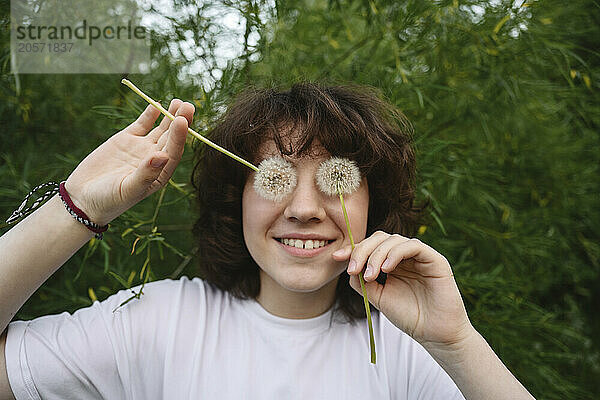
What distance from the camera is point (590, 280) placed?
6.60 ft

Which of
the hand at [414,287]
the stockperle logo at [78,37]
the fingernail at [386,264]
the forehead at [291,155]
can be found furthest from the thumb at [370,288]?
the stockperle logo at [78,37]

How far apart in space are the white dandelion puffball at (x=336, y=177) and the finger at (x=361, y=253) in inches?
3.8

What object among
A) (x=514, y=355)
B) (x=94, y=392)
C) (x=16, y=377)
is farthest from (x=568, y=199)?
(x=16, y=377)

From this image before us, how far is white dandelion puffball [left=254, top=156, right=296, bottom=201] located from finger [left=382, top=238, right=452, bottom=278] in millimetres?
206

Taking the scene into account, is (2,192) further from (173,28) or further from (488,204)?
(488,204)

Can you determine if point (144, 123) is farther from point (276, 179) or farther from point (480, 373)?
point (480, 373)

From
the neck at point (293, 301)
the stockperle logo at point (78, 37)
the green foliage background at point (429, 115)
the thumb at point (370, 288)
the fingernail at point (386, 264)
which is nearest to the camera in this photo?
the fingernail at point (386, 264)

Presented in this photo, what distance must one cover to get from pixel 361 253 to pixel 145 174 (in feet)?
1.16

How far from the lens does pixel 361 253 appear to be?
0.84 m


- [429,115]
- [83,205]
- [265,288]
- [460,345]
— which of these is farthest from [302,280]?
[429,115]

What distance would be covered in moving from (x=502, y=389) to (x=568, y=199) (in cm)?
117

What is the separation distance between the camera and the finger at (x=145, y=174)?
0.83 metres

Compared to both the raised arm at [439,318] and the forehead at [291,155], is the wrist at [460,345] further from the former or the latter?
the forehead at [291,155]

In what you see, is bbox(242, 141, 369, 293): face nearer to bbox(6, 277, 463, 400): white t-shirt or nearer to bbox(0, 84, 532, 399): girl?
bbox(0, 84, 532, 399): girl
